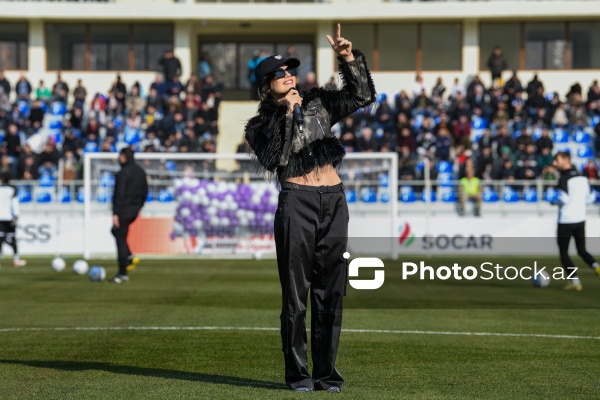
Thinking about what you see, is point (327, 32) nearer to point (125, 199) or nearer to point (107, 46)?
point (107, 46)

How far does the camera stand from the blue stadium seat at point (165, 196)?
105ft

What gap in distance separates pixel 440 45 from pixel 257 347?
38.9 metres

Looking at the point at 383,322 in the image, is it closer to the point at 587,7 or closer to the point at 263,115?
the point at 263,115

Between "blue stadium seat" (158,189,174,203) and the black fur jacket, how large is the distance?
23273 mm

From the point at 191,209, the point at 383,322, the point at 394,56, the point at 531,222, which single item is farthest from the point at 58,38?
the point at 383,322

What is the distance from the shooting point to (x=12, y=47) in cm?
4959

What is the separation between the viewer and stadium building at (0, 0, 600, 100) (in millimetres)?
47969

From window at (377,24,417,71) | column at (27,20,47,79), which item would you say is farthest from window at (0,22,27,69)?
window at (377,24,417,71)

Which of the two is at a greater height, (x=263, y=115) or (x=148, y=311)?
Answer: (x=263, y=115)

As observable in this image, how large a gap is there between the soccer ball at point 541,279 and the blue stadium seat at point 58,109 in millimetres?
25353

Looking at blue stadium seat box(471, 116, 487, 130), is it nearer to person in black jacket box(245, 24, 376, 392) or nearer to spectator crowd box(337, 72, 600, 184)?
spectator crowd box(337, 72, 600, 184)

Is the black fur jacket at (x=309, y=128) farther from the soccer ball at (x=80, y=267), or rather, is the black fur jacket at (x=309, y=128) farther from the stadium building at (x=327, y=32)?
the stadium building at (x=327, y=32)

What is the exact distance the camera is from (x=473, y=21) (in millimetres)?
48844

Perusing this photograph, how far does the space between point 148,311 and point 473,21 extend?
35.3 metres
